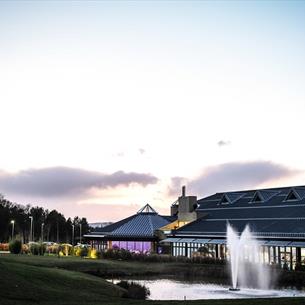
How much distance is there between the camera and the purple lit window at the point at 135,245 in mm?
68375

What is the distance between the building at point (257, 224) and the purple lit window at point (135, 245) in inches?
205

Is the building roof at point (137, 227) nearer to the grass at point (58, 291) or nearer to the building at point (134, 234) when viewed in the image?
the building at point (134, 234)

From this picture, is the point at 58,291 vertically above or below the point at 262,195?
below

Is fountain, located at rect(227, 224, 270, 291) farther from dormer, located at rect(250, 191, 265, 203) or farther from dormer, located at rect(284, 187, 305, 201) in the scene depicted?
dormer, located at rect(250, 191, 265, 203)

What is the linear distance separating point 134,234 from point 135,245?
146 centimetres

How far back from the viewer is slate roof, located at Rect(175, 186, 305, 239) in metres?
49.6

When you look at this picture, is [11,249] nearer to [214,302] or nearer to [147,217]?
[147,217]

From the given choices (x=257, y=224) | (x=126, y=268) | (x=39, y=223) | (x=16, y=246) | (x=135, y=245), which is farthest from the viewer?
(x=39, y=223)

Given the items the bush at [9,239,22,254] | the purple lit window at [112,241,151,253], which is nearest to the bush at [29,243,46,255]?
the bush at [9,239,22,254]

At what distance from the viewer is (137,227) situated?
70.9 meters

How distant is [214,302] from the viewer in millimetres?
18453

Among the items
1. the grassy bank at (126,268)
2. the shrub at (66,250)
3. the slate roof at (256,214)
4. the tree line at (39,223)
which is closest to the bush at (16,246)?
the grassy bank at (126,268)

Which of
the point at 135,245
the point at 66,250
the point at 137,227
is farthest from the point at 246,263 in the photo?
the point at 137,227

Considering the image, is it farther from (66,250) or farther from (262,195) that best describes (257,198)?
(66,250)
